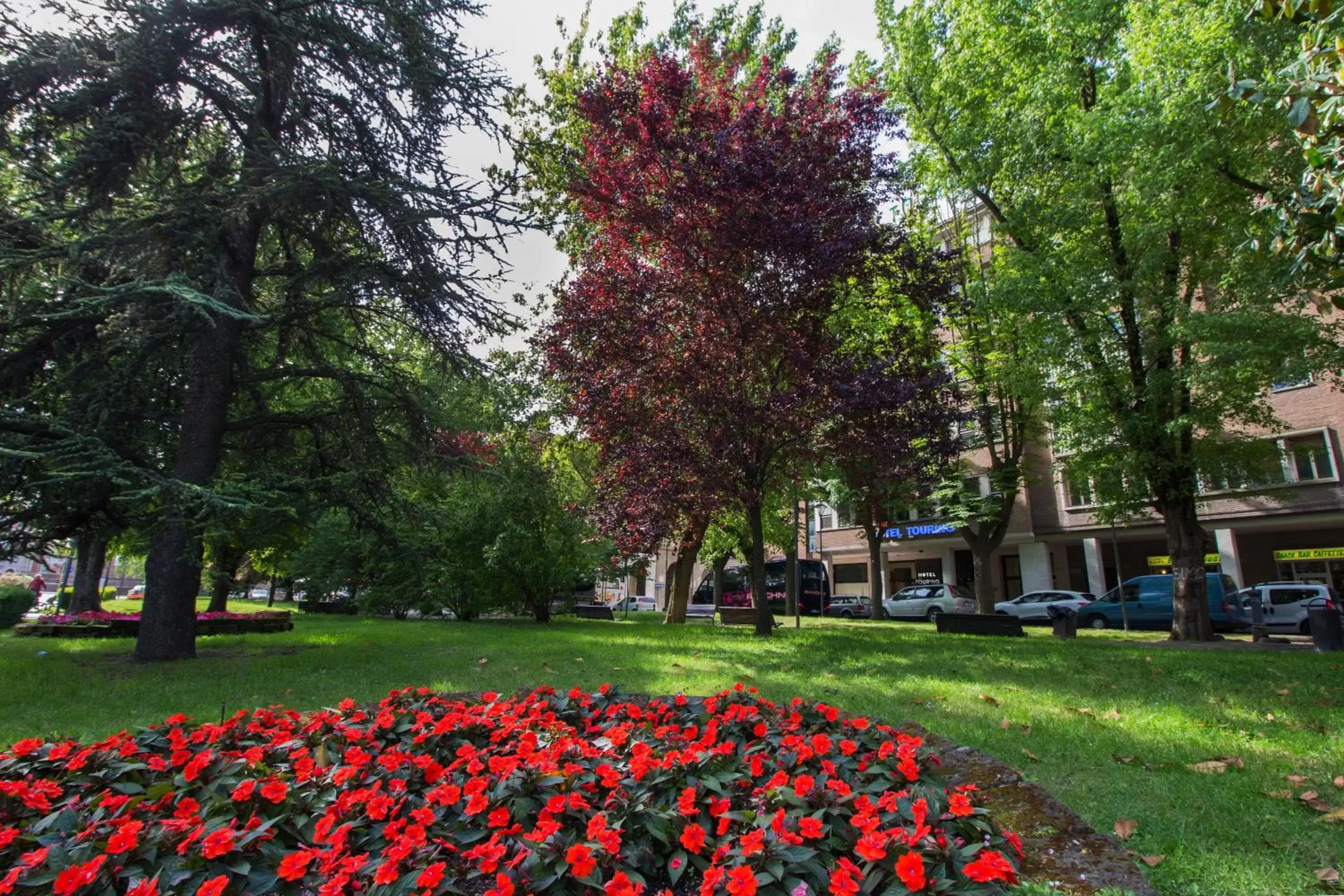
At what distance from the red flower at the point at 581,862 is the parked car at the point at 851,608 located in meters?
32.4

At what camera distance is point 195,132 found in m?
12.0

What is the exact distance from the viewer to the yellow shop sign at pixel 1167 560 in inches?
1117

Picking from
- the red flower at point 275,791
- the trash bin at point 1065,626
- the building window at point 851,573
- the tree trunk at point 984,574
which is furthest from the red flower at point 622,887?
the building window at point 851,573

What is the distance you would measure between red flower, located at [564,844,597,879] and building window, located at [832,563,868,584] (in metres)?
43.0

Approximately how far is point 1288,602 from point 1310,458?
8232 millimetres

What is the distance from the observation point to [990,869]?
2260 millimetres

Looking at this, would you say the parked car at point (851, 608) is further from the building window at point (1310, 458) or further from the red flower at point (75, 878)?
the red flower at point (75, 878)

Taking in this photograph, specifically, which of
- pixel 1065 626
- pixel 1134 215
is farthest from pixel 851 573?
pixel 1134 215

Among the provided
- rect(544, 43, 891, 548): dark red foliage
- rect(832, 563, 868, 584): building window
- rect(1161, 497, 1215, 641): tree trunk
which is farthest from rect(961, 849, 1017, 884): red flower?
rect(832, 563, 868, 584): building window

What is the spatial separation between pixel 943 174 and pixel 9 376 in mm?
20033

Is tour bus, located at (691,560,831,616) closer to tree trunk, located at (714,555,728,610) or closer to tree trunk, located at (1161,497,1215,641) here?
tree trunk, located at (714,555,728,610)

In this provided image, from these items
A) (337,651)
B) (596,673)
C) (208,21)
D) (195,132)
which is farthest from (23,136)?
(596,673)

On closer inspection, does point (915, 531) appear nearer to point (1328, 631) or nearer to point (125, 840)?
point (1328, 631)

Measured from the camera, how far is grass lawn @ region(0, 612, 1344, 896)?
349cm
